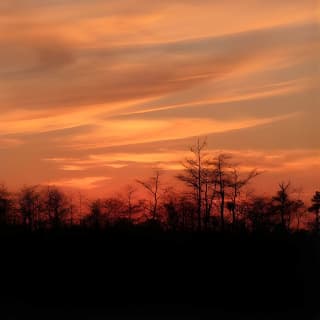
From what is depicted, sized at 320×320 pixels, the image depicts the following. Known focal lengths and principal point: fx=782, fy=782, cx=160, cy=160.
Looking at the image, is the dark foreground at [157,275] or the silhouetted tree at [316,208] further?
the silhouetted tree at [316,208]

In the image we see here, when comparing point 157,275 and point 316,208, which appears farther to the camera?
point 316,208

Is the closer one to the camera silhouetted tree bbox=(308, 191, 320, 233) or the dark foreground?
the dark foreground

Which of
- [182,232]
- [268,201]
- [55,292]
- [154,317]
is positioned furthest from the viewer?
[268,201]

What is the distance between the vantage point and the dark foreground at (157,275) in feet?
46.8

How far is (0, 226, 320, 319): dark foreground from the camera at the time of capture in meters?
14.2

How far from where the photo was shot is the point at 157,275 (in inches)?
599

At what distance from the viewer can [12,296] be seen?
1488cm

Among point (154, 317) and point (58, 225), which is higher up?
point (58, 225)

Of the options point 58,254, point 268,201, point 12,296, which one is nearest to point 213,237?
point 58,254

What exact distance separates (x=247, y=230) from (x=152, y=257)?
2.22m

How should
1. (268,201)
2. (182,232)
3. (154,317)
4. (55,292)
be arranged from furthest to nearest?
(268,201), (182,232), (55,292), (154,317)

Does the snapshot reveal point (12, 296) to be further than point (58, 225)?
No

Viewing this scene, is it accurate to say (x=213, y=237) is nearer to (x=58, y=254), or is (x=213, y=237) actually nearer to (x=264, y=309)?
(x=264, y=309)

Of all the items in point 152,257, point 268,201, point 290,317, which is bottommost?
point 290,317
